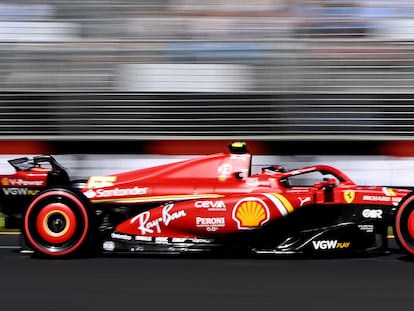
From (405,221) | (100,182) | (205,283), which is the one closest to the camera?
(205,283)

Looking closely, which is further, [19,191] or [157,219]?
[19,191]

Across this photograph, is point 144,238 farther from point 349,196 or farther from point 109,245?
point 349,196

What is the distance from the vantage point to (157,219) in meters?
6.44

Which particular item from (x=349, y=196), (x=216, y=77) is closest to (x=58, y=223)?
(x=349, y=196)

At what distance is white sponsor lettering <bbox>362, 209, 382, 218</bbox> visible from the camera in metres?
6.38

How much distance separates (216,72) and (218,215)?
4.07 m

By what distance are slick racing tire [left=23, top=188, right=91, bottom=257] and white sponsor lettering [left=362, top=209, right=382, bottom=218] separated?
2120 millimetres

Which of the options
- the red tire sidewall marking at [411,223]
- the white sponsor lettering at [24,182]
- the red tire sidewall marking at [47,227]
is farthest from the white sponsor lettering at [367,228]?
the white sponsor lettering at [24,182]

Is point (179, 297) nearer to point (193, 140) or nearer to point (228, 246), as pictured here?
point (228, 246)

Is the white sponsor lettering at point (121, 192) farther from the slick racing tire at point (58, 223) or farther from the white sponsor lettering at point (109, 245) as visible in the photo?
the white sponsor lettering at point (109, 245)

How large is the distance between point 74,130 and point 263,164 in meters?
2.34

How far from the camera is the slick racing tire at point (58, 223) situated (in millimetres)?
6517

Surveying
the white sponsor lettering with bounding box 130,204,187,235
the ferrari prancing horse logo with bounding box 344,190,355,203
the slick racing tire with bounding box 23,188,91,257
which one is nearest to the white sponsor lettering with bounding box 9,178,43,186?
the slick racing tire with bounding box 23,188,91,257

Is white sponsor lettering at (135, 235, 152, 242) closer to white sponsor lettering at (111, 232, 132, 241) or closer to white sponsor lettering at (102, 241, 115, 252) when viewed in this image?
white sponsor lettering at (111, 232, 132, 241)
